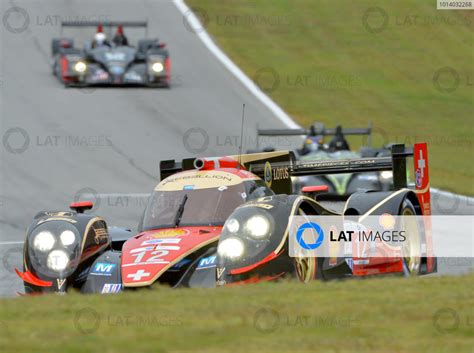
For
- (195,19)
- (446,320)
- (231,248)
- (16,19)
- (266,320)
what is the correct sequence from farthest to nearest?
(195,19) → (16,19) → (231,248) → (446,320) → (266,320)

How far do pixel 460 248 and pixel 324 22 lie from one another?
24.4m

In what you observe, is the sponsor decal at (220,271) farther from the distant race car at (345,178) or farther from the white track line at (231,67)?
the white track line at (231,67)

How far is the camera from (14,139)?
23250 mm

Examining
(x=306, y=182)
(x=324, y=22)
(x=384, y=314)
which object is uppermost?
(x=324, y=22)

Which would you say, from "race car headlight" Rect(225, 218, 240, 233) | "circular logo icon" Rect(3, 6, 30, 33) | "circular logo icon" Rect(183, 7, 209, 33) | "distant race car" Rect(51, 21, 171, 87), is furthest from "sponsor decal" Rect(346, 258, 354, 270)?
"circular logo icon" Rect(183, 7, 209, 33)

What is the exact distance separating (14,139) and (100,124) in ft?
9.09

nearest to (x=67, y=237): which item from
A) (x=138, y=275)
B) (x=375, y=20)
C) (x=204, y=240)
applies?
(x=138, y=275)

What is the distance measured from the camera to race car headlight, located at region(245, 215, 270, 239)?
8.02 m

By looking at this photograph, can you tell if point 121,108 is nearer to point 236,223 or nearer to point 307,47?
point 307,47

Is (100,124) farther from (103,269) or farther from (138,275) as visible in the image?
(138,275)

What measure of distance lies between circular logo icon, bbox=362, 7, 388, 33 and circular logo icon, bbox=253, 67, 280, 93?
588 cm

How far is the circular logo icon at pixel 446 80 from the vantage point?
32.7 metres

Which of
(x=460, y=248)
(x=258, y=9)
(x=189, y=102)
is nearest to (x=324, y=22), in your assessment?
(x=258, y=9)

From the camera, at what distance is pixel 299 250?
321 inches
